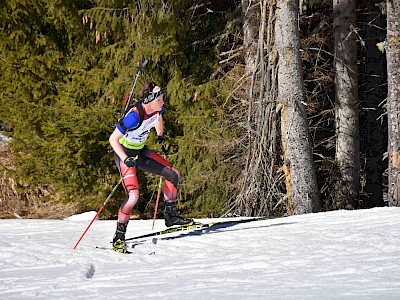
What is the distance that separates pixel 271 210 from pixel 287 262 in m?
5.94

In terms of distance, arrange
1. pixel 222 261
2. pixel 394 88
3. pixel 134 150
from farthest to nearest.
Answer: pixel 394 88
pixel 134 150
pixel 222 261

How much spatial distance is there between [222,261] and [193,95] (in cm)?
679

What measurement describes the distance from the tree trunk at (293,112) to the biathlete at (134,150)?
351 centimetres

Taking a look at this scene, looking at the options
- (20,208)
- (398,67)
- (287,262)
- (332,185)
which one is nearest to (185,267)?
(287,262)

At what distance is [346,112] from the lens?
13469 millimetres

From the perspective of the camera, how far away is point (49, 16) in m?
15.3

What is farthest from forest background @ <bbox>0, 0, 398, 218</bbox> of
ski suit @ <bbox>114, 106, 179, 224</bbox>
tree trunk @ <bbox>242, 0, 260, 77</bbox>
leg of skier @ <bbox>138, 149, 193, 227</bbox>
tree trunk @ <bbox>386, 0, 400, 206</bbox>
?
ski suit @ <bbox>114, 106, 179, 224</bbox>

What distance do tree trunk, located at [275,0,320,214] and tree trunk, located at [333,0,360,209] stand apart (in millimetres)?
1907

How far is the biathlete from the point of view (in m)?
8.13

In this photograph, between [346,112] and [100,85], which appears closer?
[346,112]

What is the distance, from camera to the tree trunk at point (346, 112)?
13.4m

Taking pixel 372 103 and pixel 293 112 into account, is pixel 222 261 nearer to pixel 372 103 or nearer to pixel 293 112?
pixel 293 112

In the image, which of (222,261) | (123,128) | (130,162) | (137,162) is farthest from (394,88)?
(222,261)

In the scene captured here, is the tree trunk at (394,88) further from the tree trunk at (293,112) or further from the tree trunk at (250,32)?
the tree trunk at (250,32)
